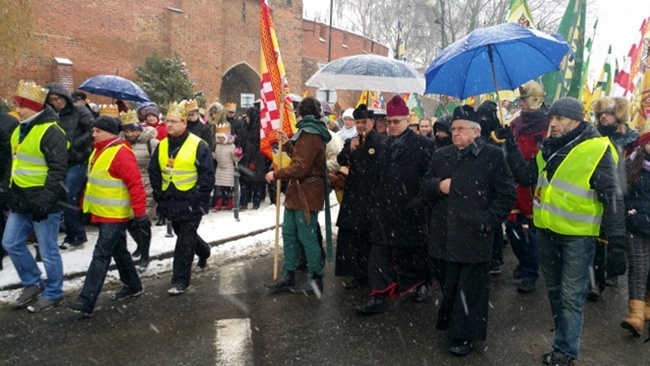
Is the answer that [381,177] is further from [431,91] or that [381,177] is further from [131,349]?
[131,349]

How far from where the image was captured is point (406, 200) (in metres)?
5.24

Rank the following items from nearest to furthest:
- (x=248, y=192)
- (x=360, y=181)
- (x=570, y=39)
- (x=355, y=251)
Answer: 1. (x=360, y=181)
2. (x=355, y=251)
3. (x=570, y=39)
4. (x=248, y=192)

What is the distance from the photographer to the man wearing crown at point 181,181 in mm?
5645

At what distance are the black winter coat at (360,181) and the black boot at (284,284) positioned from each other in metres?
0.79

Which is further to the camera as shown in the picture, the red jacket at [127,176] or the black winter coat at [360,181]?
the black winter coat at [360,181]

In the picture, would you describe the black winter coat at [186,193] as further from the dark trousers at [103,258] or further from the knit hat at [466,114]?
the knit hat at [466,114]

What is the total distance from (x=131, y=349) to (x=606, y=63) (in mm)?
11676

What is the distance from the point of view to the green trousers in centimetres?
584

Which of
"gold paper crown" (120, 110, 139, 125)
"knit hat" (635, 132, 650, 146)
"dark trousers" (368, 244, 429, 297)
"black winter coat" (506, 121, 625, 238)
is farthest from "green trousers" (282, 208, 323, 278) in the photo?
"knit hat" (635, 132, 650, 146)

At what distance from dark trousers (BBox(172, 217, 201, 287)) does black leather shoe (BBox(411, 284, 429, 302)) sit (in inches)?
95.5

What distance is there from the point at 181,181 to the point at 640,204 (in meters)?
4.46

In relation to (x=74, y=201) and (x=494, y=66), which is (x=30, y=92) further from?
(x=494, y=66)

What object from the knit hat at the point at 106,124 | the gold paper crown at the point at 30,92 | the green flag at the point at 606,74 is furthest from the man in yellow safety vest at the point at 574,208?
the green flag at the point at 606,74

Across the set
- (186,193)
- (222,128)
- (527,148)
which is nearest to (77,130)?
(186,193)
